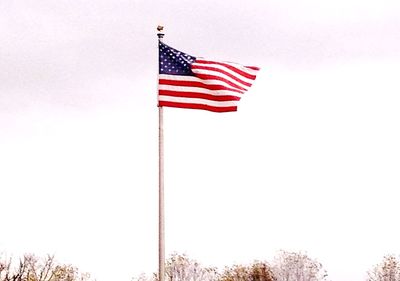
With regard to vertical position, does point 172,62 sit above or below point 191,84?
above

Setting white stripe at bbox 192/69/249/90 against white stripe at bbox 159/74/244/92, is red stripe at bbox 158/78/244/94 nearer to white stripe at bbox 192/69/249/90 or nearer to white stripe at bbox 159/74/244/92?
white stripe at bbox 159/74/244/92

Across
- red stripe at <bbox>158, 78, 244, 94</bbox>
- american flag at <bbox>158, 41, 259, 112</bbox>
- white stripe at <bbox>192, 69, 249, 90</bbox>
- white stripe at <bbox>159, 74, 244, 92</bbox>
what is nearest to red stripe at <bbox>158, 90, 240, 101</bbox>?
american flag at <bbox>158, 41, 259, 112</bbox>

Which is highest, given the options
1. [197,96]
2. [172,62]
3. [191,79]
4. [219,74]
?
[172,62]

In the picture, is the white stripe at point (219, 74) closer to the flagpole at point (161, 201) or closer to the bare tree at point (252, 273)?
the flagpole at point (161, 201)

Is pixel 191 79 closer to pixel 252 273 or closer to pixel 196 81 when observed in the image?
pixel 196 81

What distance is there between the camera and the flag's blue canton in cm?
1652

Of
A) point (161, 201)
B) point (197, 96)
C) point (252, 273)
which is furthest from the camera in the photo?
point (252, 273)

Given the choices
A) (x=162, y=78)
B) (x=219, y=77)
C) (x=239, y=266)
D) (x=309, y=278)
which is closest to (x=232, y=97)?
(x=219, y=77)

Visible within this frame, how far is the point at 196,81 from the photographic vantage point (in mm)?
16578

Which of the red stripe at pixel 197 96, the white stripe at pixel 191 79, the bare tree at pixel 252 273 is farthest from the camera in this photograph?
the bare tree at pixel 252 273

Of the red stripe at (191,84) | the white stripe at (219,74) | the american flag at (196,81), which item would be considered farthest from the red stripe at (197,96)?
the white stripe at (219,74)

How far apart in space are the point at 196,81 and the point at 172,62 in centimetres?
74

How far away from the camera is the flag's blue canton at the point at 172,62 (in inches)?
650

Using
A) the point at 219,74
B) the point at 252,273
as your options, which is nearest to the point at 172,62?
the point at 219,74
